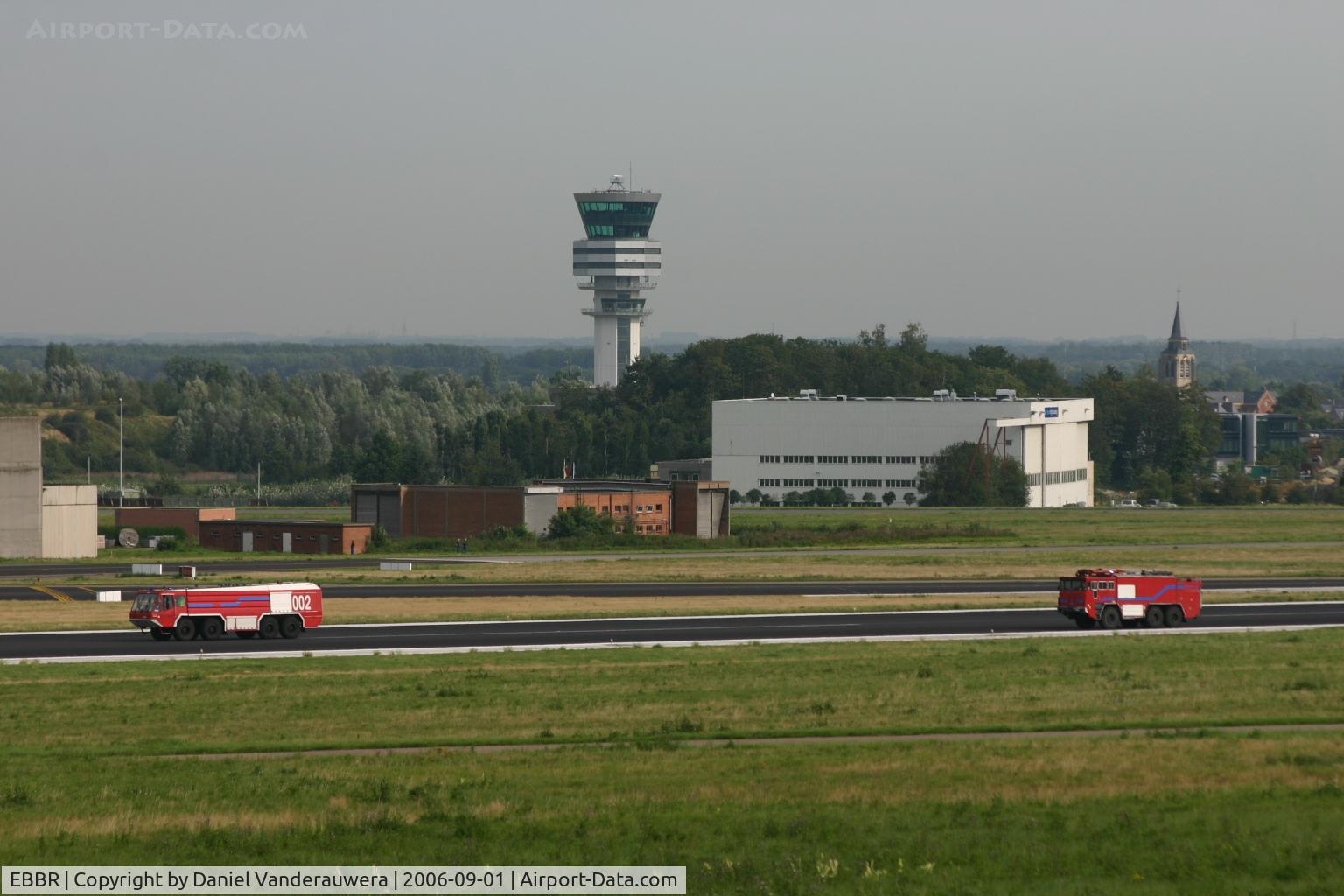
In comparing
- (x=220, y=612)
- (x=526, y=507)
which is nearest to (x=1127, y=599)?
(x=220, y=612)

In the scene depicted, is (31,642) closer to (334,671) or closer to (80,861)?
(334,671)

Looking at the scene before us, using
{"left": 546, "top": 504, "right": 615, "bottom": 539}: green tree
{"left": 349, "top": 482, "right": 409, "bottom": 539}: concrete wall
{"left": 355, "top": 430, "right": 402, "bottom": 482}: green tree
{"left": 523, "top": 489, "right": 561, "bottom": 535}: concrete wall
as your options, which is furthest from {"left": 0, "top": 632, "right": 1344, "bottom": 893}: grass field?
{"left": 355, "top": 430, "right": 402, "bottom": 482}: green tree

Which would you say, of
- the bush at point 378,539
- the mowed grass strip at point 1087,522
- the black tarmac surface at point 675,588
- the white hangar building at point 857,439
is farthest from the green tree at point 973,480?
the black tarmac surface at point 675,588

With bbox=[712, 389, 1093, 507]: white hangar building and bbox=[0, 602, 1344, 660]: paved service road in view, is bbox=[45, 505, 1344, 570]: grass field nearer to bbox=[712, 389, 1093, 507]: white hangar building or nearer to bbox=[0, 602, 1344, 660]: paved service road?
bbox=[712, 389, 1093, 507]: white hangar building

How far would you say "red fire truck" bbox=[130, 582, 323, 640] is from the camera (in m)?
51.0

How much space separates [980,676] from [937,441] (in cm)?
12177

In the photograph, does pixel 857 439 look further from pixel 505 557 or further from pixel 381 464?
pixel 505 557

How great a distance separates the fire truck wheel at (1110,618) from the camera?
53.8 m

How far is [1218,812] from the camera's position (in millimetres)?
24094

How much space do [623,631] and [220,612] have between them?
13.2 meters

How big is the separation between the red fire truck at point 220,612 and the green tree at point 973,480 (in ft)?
357

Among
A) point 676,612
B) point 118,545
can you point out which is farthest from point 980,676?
point 118,545

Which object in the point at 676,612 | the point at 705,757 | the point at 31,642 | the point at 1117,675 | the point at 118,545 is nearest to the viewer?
the point at 705,757

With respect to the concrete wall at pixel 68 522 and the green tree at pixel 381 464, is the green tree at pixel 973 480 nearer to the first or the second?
the green tree at pixel 381 464
